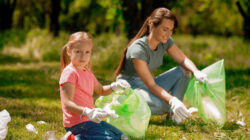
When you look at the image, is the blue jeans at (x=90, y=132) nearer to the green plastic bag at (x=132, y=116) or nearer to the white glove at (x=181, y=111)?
the green plastic bag at (x=132, y=116)

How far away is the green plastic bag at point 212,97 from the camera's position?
364 cm

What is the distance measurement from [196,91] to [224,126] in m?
0.55

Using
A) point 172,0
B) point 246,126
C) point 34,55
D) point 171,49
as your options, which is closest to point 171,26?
point 171,49

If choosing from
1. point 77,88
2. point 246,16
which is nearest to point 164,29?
point 77,88

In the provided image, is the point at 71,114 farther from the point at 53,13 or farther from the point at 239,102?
the point at 53,13

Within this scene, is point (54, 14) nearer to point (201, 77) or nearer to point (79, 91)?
point (201, 77)

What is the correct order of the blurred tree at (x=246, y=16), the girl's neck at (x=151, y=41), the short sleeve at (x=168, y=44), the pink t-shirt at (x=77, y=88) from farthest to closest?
1. the blurred tree at (x=246, y=16)
2. the short sleeve at (x=168, y=44)
3. the girl's neck at (x=151, y=41)
4. the pink t-shirt at (x=77, y=88)

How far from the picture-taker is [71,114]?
2805 mm

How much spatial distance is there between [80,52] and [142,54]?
111 cm

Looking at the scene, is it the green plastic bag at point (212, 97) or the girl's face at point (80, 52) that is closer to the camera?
the girl's face at point (80, 52)

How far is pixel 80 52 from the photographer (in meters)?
2.78

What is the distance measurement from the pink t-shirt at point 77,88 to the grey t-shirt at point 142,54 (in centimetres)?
95

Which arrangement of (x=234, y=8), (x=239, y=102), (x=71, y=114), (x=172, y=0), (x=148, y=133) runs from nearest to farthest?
(x=71, y=114), (x=148, y=133), (x=239, y=102), (x=172, y=0), (x=234, y=8)

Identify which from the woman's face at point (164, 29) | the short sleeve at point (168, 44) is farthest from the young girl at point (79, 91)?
the short sleeve at point (168, 44)
